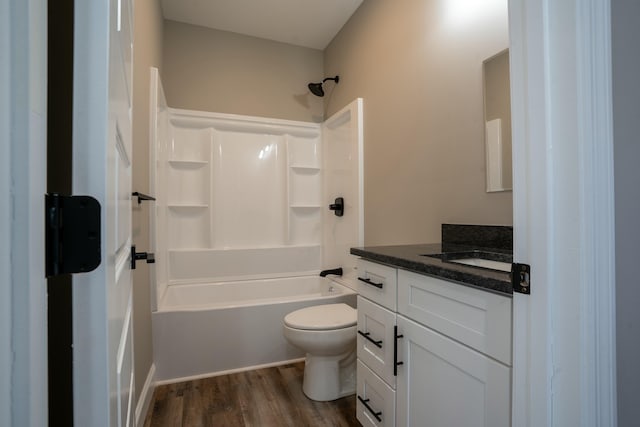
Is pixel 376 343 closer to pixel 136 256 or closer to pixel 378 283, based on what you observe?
pixel 378 283

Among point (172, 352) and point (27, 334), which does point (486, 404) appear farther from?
point (172, 352)

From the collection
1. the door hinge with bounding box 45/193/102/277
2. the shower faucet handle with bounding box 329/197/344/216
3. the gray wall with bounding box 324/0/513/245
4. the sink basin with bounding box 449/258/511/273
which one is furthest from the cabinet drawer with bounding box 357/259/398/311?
the shower faucet handle with bounding box 329/197/344/216

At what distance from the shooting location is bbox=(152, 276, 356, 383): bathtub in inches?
79.0

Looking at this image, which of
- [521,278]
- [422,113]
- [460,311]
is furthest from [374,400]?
[422,113]

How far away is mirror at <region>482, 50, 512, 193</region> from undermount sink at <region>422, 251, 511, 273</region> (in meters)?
0.30

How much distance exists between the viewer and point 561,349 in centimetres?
57

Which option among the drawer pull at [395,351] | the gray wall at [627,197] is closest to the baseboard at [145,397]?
the drawer pull at [395,351]

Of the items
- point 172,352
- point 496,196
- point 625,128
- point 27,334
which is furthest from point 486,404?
point 172,352

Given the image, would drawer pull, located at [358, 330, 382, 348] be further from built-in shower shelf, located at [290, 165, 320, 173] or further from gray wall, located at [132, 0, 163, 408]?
built-in shower shelf, located at [290, 165, 320, 173]

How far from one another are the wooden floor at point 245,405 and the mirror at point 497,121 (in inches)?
56.8

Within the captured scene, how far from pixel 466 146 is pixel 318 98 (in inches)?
78.9

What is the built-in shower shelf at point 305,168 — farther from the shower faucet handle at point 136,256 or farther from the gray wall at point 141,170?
the shower faucet handle at point 136,256

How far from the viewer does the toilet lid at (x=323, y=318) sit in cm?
172

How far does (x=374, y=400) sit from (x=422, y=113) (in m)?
1.56
